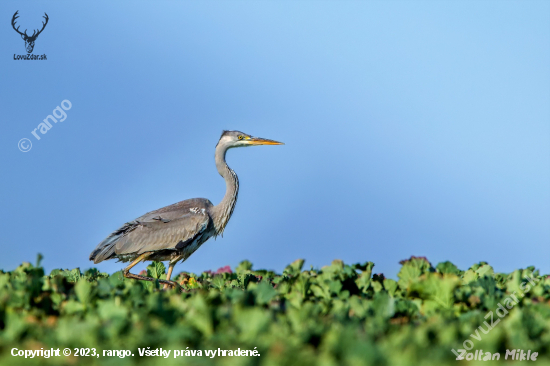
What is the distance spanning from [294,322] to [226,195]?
10.8 m

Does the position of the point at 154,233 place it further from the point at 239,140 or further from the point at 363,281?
the point at 363,281

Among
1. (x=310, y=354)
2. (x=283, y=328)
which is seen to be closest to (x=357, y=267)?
(x=283, y=328)

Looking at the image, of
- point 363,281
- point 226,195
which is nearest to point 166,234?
point 226,195

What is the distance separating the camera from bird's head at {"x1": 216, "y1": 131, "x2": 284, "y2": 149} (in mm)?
14758

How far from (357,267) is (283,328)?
242 centimetres

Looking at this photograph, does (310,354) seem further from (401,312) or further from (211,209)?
(211,209)

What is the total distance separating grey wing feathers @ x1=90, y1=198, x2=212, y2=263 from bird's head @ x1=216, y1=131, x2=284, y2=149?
243 centimetres

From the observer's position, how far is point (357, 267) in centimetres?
566

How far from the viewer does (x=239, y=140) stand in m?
14.8

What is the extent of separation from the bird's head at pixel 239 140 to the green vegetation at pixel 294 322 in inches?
375

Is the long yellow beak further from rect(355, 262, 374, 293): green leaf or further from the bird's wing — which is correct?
rect(355, 262, 374, 293): green leaf

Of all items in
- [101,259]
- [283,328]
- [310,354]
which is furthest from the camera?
[101,259]

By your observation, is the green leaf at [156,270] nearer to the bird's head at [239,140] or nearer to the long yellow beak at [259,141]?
the bird's head at [239,140]

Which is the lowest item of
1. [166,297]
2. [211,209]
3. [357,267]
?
[166,297]
